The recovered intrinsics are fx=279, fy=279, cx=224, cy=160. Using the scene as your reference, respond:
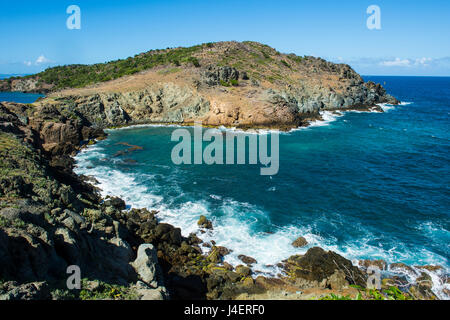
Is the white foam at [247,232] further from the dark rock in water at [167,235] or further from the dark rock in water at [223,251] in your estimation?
the dark rock in water at [167,235]

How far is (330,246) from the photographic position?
2317 cm

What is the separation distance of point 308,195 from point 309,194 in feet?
1.06

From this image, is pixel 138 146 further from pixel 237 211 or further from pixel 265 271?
pixel 265 271

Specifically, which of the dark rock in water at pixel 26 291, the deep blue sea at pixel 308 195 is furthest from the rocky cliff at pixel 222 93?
the dark rock in water at pixel 26 291

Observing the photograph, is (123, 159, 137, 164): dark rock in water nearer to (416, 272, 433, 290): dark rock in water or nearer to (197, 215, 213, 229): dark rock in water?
(197, 215, 213, 229): dark rock in water

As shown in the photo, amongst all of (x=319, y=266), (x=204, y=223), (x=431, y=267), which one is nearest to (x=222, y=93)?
(x=204, y=223)

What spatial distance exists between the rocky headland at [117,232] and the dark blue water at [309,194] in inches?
81.3

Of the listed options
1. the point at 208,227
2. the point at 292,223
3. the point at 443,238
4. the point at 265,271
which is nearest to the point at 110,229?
the point at 208,227

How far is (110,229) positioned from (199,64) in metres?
74.9

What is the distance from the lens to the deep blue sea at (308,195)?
77.8ft

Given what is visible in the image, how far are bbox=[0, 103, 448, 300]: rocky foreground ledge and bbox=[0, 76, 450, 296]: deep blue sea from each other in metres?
2.16

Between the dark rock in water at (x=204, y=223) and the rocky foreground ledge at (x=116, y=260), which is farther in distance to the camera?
the dark rock in water at (x=204, y=223)

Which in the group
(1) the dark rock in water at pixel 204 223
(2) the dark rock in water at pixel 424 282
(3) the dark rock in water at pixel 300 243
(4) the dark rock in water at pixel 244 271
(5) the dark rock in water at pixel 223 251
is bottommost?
(2) the dark rock in water at pixel 424 282

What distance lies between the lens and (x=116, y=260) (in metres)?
15.8
